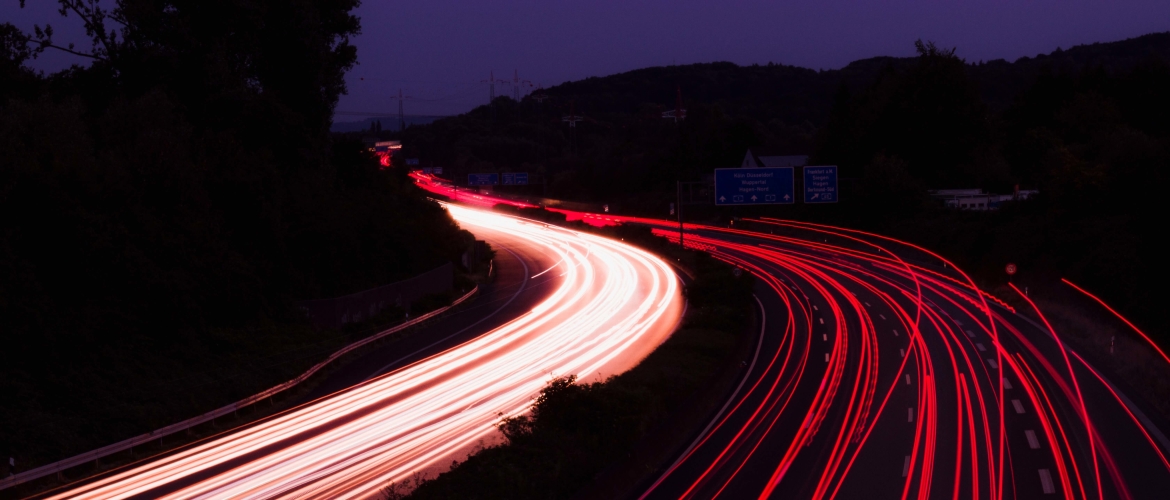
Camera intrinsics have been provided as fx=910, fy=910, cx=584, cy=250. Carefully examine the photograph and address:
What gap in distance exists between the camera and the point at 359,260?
38.0 m

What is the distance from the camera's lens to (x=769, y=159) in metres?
103

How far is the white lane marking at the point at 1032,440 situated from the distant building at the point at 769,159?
270ft

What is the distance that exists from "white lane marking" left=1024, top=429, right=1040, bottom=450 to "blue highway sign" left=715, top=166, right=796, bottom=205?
32.7 meters

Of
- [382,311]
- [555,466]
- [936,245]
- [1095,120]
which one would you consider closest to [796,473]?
[555,466]

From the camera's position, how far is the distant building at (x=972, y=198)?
61359 millimetres

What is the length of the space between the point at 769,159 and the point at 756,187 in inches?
2139

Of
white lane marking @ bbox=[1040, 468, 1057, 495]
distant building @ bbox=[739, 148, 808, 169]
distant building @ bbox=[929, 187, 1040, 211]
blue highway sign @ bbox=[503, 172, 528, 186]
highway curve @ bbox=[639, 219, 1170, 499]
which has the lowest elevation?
highway curve @ bbox=[639, 219, 1170, 499]

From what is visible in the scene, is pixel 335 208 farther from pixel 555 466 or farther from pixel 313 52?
pixel 555 466

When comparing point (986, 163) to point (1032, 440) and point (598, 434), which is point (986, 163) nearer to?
point (1032, 440)

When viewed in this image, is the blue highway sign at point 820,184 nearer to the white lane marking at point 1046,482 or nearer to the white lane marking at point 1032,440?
the white lane marking at point 1032,440

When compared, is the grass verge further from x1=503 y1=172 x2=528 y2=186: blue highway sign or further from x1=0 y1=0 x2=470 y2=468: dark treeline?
x1=503 y1=172 x2=528 y2=186: blue highway sign

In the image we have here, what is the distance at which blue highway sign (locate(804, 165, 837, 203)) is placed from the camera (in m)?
52.3

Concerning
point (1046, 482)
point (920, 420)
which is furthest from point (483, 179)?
point (1046, 482)

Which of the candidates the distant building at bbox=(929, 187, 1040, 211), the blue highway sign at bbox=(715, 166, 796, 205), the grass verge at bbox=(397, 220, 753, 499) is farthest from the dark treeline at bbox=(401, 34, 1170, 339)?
the grass verge at bbox=(397, 220, 753, 499)
